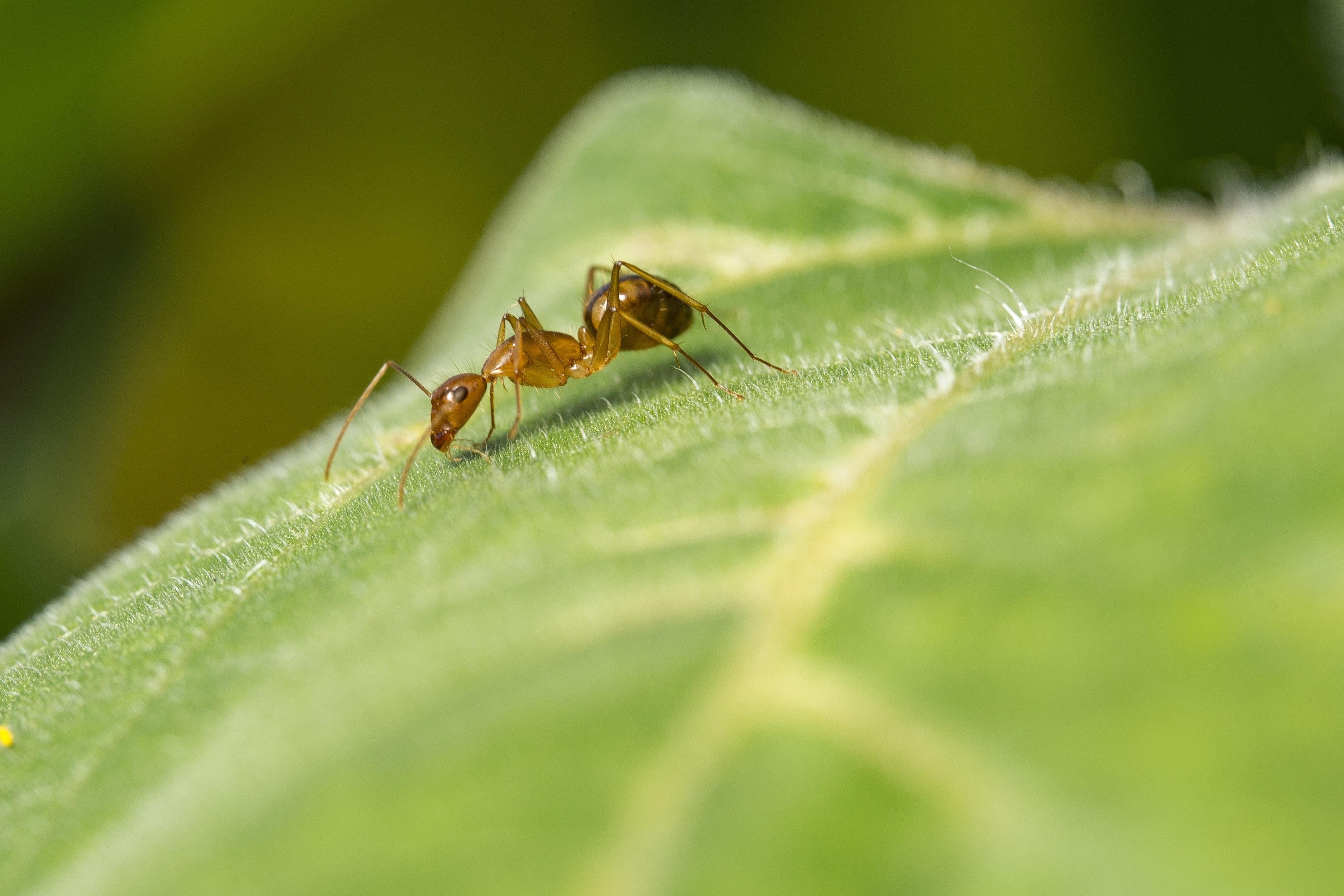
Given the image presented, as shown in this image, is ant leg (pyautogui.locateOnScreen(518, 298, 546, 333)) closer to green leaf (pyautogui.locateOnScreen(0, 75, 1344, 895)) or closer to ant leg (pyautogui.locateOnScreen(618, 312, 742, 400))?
ant leg (pyautogui.locateOnScreen(618, 312, 742, 400))

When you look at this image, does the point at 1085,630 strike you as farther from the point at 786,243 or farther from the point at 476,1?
the point at 476,1

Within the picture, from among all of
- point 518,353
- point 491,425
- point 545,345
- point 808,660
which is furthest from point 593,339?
point 808,660

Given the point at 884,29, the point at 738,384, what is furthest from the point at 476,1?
the point at 738,384

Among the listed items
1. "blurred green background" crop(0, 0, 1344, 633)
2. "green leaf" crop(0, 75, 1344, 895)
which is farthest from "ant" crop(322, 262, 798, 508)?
"blurred green background" crop(0, 0, 1344, 633)

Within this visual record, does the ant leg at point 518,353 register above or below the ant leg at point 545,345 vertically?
below

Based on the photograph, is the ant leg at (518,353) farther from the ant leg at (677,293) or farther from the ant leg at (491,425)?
the ant leg at (677,293)

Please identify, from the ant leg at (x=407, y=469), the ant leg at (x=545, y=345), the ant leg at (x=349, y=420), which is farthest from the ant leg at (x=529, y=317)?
the ant leg at (x=407, y=469)

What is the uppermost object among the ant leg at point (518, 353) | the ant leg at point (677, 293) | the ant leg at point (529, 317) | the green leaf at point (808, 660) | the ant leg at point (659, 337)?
the ant leg at point (677, 293)

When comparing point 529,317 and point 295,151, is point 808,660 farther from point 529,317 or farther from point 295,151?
point 295,151
